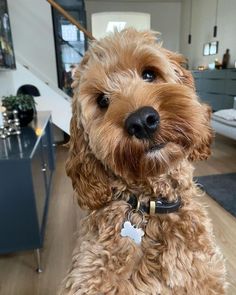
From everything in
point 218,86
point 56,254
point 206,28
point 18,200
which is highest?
point 206,28

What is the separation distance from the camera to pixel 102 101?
768 millimetres

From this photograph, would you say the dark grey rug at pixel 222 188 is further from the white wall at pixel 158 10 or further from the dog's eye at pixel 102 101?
the white wall at pixel 158 10

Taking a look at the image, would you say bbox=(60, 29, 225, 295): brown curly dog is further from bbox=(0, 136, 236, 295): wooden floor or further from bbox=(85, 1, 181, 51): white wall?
bbox=(85, 1, 181, 51): white wall

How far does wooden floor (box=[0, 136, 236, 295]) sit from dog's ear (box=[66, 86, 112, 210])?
37.4 inches

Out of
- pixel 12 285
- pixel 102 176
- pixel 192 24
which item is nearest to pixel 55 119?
pixel 12 285

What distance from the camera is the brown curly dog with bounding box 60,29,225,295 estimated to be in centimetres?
65

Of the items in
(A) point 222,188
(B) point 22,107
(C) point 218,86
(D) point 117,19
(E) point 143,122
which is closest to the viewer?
(E) point 143,122

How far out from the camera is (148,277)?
0.68m

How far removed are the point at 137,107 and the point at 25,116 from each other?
5.71 ft

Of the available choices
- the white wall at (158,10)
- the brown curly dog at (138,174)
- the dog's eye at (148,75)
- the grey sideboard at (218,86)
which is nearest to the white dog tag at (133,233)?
the brown curly dog at (138,174)

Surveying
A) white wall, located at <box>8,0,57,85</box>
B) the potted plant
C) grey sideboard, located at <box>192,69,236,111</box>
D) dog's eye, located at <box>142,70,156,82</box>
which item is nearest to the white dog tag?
dog's eye, located at <box>142,70,156,82</box>

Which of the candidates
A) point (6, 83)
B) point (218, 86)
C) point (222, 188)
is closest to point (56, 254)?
Result: point (222, 188)

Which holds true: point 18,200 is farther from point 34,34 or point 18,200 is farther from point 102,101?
point 34,34

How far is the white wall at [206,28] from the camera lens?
19.1ft
